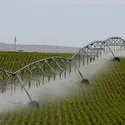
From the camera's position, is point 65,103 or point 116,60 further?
point 116,60

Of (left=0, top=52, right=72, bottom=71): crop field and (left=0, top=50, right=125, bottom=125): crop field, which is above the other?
(left=0, top=52, right=72, bottom=71): crop field

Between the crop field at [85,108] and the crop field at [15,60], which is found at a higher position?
the crop field at [15,60]

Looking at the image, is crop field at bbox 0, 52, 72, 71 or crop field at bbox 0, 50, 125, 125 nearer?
crop field at bbox 0, 50, 125, 125

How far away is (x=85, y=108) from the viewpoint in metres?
19.7

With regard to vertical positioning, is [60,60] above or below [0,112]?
above

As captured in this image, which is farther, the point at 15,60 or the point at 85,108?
the point at 15,60

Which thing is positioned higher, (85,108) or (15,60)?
(15,60)

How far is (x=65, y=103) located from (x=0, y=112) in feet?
15.3

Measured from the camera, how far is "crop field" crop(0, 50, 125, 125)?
664 inches

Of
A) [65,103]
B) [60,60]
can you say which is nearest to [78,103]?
[65,103]

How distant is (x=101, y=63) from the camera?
34.5 m

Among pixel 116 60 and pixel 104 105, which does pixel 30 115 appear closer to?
pixel 104 105

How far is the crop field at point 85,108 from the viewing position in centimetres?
1686

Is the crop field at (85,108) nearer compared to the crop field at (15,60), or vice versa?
the crop field at (85,108)
